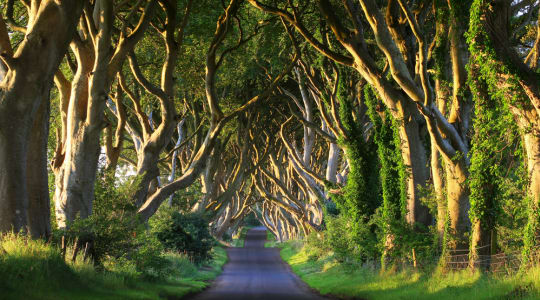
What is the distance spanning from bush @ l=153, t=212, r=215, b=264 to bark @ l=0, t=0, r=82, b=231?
18.9 metres

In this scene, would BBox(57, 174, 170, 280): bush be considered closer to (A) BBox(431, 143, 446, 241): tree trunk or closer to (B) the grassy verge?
(B) the grassy verge

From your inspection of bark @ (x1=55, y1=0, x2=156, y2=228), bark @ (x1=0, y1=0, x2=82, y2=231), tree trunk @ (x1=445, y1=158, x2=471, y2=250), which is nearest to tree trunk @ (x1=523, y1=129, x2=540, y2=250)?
tree trunk @ (x1=445, y1=158, x2=471, y2=250)

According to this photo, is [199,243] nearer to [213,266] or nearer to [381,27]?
[213,266]

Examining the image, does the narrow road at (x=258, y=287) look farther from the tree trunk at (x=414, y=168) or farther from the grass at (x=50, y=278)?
the tree trunk at (x=414, y=168)

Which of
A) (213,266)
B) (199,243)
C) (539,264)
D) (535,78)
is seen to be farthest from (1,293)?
(213,266)

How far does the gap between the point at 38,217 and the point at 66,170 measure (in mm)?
3214

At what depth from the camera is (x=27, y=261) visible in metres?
11.3

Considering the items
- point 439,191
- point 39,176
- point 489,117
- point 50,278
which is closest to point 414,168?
point 439,191

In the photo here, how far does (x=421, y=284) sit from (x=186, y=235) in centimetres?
1792

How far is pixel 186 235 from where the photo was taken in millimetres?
32469

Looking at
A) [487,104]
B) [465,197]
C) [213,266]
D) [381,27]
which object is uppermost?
A: [381,27]

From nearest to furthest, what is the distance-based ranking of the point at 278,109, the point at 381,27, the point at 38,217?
the point at 38,217
the point at 381,27
the point at 278,109

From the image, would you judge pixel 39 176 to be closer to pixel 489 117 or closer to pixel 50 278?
pixel 50 278

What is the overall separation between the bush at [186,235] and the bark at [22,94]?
18908mm
